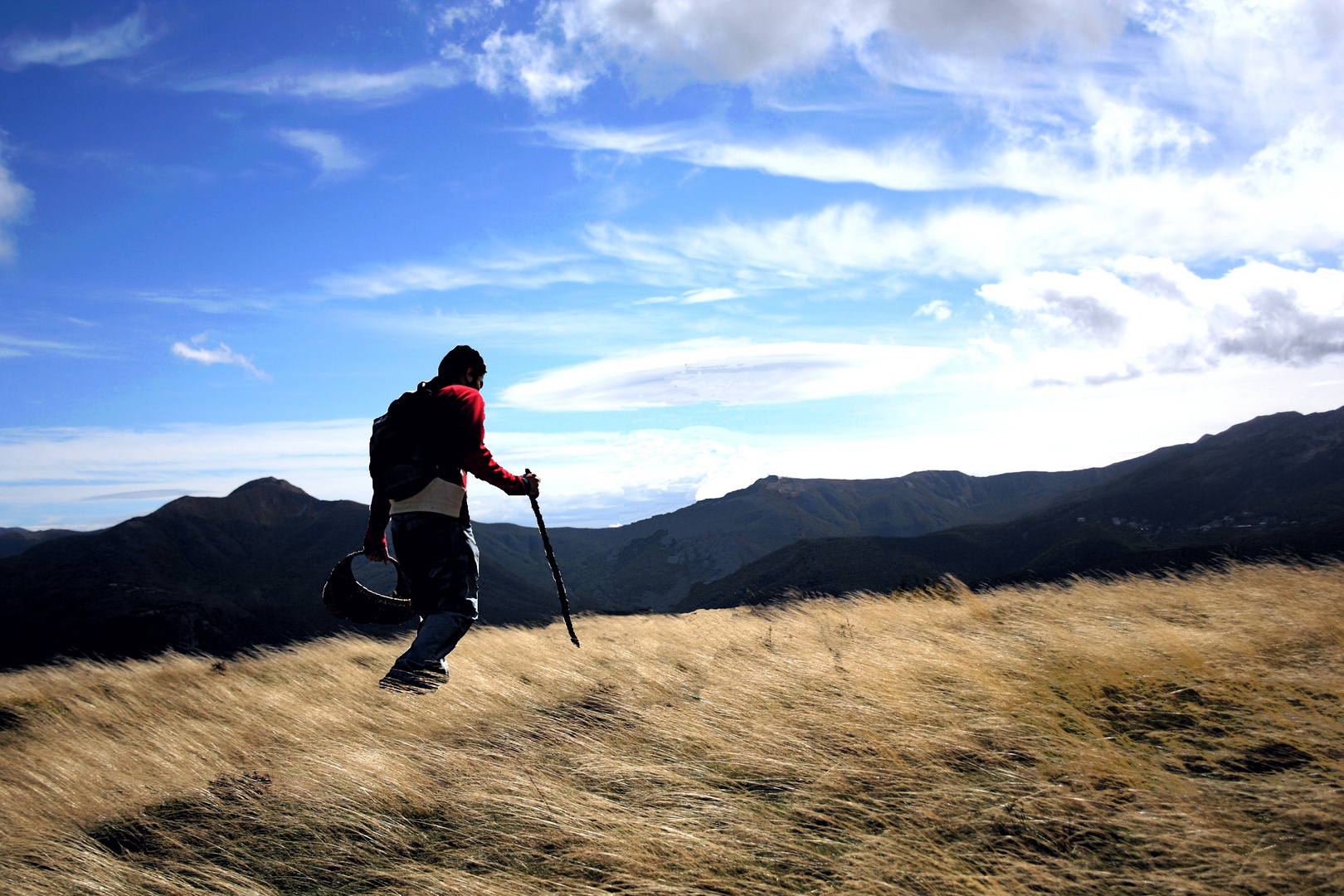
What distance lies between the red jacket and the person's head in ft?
0.55

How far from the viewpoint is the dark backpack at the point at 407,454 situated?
5113mm

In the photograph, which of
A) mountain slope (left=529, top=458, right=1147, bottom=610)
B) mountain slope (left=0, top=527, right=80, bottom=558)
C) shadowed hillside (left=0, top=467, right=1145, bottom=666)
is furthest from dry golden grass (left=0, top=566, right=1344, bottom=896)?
mountain slope (left=0, top=527, right=80, bottom=558)

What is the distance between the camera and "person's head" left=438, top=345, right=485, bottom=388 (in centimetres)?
548

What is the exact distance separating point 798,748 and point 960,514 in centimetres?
16175

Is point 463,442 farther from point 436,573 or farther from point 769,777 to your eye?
point 769,777

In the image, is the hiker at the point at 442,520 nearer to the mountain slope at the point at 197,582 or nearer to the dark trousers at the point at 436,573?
the dark trousers at the point at 436,573

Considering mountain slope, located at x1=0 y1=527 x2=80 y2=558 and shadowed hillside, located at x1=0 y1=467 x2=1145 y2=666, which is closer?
shadowed hillside, located at x1=0 y1=467 x2=1145 y2=666

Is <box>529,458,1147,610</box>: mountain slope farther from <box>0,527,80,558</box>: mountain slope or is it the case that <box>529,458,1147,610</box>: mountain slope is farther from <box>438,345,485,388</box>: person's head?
<box>438,345,485,388</box>: person's head

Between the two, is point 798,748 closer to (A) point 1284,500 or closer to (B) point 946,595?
(B) point 946,595

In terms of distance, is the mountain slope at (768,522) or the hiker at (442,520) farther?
the mountain slope at (768,522)

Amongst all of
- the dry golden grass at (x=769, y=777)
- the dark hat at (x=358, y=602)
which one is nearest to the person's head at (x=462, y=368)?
the dark hat at (x=358, y=602)

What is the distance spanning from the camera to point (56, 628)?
54.7 m

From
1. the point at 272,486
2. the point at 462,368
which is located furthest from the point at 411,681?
the point at 272,486

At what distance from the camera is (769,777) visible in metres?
3.63
